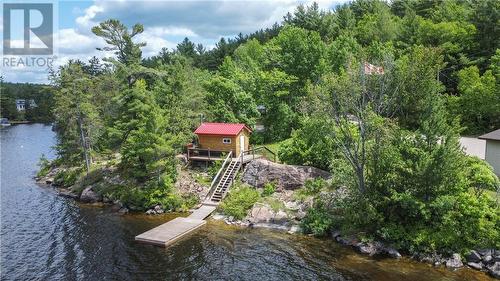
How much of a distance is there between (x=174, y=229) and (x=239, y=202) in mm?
5600

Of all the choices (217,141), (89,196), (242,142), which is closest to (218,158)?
(217,141)

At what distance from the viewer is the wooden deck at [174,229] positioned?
2489cm

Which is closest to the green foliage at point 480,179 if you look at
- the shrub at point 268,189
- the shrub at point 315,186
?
the shrub at point 315,186

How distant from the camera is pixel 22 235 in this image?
2659cm

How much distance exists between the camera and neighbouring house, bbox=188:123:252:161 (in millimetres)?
36250

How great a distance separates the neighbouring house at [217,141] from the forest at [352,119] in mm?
1263

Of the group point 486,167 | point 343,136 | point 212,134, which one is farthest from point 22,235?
point 486,167

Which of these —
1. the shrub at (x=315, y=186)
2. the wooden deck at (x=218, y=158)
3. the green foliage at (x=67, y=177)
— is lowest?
the green foliage at (x=67, y=177)

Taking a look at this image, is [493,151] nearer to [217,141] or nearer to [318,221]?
[318,221]

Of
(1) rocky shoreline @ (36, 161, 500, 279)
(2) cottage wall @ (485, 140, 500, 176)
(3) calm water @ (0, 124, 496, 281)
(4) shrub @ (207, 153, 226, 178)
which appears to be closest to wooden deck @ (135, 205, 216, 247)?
(3) calm water @ (0, 124, 496, 281)

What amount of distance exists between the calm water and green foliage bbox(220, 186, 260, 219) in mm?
1371

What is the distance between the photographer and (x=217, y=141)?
3678 centimetres

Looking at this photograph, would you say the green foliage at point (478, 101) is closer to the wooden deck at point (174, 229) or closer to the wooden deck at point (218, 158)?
the wooden deck at point (218, 158)

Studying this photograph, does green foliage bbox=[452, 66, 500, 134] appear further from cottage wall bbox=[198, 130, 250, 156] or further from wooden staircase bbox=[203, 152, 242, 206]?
wooden staircase bbox=[203, 152, 242, 206]
